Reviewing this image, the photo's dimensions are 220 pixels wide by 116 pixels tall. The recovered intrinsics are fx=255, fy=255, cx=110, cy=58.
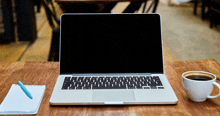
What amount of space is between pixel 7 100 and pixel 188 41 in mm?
2950

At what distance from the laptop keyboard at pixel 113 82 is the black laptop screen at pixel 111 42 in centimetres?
5

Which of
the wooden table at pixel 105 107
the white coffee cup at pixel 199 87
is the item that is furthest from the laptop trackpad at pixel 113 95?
the white coffee cup at pixel 199 87

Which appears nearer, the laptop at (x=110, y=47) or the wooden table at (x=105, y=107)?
the wooden table at (x=105, y=107)

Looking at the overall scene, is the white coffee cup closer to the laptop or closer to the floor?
the laptop

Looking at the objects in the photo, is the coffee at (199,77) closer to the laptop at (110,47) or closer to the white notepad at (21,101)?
the laptop at (110,47)

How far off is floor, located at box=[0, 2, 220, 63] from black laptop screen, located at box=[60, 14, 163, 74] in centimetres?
Result: 183

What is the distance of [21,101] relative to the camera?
65 cm

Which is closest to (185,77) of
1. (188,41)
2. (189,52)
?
(189,52)

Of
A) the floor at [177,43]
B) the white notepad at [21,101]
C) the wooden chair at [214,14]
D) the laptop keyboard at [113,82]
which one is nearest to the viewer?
the white notepad at [21,101]

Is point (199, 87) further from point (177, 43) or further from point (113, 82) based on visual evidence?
point (177, 43)

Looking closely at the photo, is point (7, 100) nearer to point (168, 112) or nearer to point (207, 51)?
point (168, 112)

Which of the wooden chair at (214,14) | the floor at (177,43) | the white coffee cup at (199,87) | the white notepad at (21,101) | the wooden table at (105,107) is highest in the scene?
the white coffee cup at (199,87)

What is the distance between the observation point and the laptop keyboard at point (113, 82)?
0.71 metres

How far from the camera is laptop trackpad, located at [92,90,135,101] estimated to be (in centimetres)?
65
